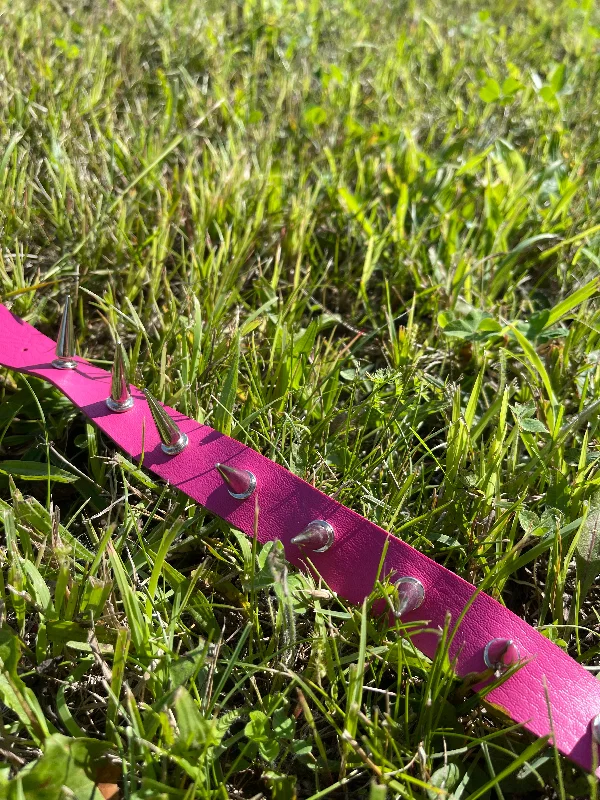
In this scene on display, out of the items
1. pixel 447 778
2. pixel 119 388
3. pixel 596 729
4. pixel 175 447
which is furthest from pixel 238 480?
pixel 596 729

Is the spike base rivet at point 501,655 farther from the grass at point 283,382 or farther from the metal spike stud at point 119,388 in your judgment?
the metal spike stud at point 119,388

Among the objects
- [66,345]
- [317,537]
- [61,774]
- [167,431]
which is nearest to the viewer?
[61,774]

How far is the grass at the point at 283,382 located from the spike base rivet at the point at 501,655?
0.21 feet

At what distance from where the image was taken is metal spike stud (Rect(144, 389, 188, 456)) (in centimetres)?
120

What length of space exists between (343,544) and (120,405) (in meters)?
0.51

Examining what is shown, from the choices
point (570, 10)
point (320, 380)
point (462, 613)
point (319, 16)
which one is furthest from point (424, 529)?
point (570, 10)

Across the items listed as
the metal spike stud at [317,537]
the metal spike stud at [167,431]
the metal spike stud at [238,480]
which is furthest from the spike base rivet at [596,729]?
the metal spike stud at [167,431]

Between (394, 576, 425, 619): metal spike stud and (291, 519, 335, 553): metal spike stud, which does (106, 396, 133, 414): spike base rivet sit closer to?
(291, 519, 335, 553): metal spike stud

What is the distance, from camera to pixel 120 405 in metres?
1.33

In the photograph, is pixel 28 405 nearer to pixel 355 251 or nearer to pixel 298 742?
pixel 298 742

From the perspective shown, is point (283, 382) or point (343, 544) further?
point (283, 382)

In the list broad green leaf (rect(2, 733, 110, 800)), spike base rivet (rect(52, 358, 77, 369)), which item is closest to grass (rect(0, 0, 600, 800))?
broad green leaf (rect(2, 733, 110, 800))

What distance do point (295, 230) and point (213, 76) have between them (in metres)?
Answer: 1.16

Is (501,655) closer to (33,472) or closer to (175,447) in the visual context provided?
(175,447)
